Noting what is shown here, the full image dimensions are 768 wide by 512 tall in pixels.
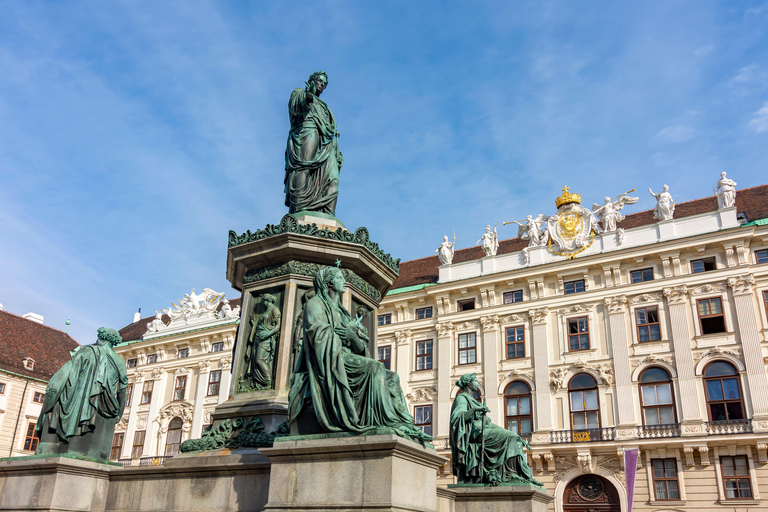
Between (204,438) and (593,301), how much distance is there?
1097 inches

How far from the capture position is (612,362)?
31.2 meters

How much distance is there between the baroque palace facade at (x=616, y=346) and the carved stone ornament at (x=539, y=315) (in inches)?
2.0

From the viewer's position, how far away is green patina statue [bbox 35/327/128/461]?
8102 mm

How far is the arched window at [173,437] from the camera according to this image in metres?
42.5

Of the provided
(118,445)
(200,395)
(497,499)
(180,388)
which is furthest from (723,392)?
(118,445)

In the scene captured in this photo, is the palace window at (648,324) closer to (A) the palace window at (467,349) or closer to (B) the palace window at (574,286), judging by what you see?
(B) the palace window at (574,286)

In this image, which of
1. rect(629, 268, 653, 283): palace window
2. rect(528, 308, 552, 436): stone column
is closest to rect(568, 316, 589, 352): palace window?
rect(528, 308, 552, 436): stone column

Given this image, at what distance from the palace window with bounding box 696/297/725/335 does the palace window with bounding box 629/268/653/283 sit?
273cm

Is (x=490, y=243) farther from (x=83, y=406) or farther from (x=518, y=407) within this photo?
(x=83, y=406)

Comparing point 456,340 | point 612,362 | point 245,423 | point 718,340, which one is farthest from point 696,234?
point 245,423

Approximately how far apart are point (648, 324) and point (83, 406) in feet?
92.8

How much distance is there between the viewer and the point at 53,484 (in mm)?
7551

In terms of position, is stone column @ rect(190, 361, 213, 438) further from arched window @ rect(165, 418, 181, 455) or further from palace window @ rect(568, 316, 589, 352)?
palace window @ rect(568, 316, 589, 352)

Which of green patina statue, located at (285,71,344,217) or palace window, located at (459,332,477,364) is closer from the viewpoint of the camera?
green patina statue, located at (285,71,344,217)
